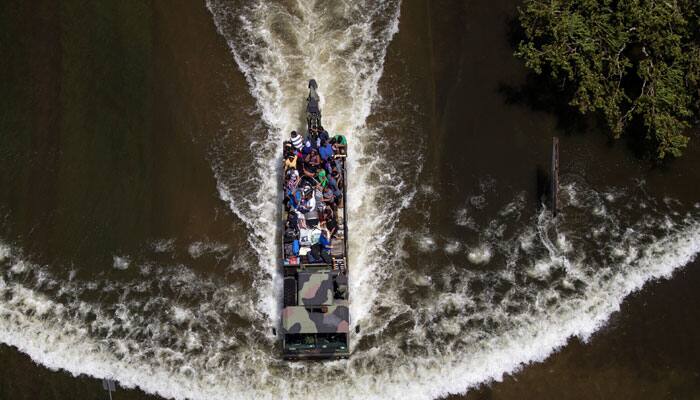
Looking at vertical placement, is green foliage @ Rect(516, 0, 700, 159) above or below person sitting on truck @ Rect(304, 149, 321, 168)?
above

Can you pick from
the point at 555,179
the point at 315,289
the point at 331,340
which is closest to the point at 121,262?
the point at 315,289

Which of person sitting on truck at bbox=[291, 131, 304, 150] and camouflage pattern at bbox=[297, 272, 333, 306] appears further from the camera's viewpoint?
person sitting on truck at bbox=[291, 131, 304, 150]

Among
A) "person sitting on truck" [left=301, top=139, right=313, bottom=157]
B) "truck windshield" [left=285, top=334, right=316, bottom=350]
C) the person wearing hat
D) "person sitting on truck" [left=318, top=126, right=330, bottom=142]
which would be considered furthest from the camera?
"person sitting on truck" [left=318, top=126, right=330, bottom=142]

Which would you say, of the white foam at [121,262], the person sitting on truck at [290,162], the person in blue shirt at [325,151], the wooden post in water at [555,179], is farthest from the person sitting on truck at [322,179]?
the wooden post in water at [555,179]

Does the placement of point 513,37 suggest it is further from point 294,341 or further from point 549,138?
point 294,341

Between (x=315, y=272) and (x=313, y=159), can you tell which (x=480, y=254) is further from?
(x=313, y=159)

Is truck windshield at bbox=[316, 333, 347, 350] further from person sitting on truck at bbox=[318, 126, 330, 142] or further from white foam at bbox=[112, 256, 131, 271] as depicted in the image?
white foam at bbox=[112, 256, 131, 271]

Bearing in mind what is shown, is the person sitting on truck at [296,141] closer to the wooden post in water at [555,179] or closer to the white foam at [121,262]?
the white foam at [121,262]

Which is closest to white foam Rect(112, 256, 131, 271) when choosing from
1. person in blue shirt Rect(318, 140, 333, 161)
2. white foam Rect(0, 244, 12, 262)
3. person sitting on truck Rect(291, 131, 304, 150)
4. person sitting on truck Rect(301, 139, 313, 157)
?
white foam Rect(0, 244, 12, 262)
